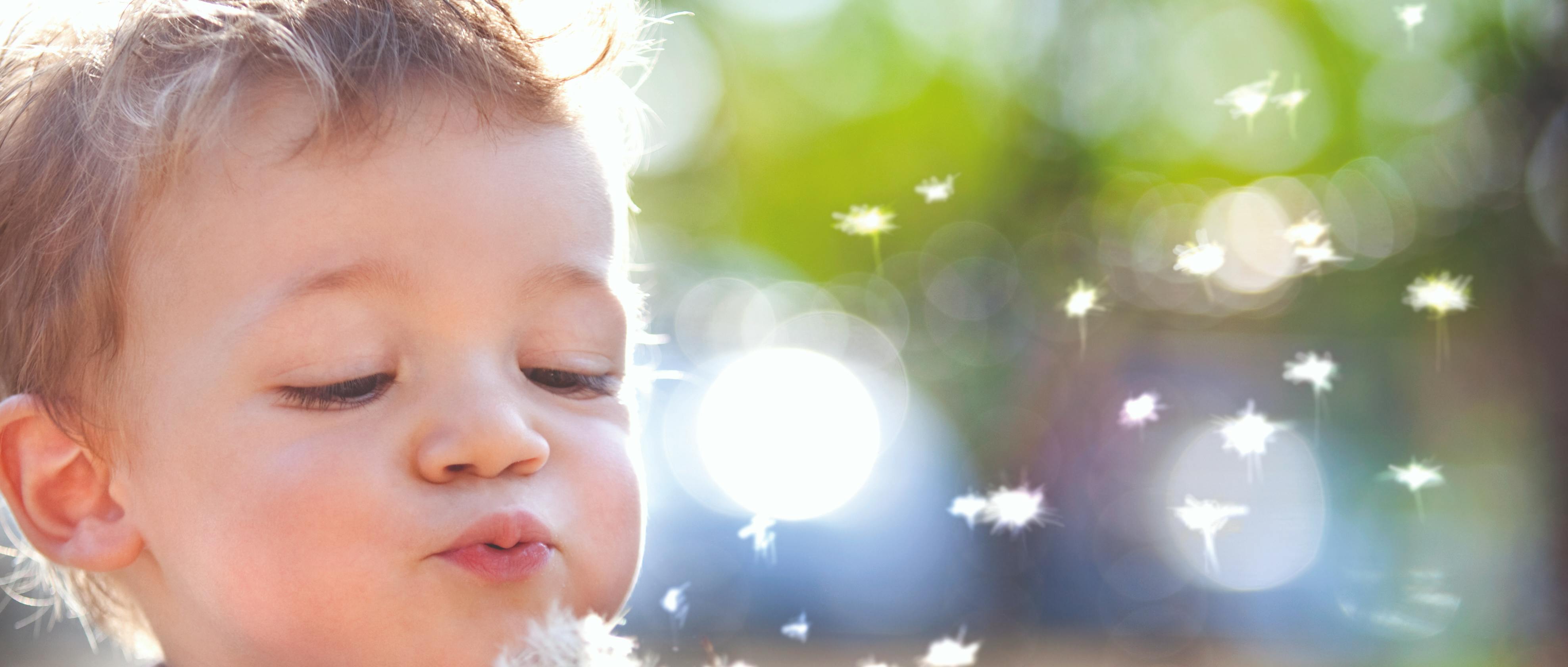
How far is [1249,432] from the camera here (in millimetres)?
1820

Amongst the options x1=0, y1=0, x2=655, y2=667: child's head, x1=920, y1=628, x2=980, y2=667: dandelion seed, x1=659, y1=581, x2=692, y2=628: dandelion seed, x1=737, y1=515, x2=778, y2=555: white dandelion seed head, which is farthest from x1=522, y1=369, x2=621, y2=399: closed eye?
x1=920, y1=628, x2=980, y2=667: dandelion seed

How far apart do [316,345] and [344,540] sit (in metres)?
0.17

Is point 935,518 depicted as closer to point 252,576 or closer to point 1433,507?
point 1433,507

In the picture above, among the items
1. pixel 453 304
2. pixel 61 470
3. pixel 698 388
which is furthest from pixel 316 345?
pixel 698 388

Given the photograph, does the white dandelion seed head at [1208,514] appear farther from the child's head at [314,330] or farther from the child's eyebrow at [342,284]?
the child's eyebrow at [342,284]

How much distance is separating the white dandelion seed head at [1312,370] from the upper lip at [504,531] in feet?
4.03

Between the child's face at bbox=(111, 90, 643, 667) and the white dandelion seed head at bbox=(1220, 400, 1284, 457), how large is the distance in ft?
3.69

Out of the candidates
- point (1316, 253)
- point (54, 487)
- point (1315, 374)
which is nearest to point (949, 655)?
point (1315, 374)

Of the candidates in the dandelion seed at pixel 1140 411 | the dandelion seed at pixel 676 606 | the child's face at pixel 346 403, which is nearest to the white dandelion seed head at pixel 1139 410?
the dandelion seed at pixel 1140 411

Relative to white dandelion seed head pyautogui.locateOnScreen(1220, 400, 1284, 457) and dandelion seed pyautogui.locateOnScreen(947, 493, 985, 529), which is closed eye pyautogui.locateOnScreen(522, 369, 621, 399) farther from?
white dandelion seed head pyautogui.locateOnScreen(1220, 400, 1284, 457)

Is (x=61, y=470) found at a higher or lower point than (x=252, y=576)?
higher

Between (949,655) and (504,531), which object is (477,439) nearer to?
(504,531)

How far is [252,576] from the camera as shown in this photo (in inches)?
41.6

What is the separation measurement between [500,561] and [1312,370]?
1365 mm
